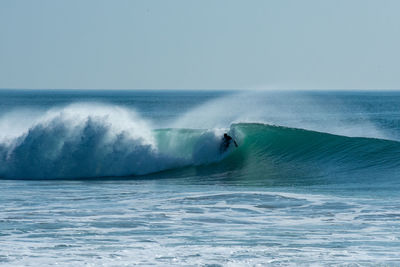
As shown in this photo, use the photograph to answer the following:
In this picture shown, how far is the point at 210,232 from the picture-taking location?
11.6m

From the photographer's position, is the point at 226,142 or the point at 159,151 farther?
the point at 226,142

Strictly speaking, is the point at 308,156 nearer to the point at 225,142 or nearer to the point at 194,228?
the point at 225,142

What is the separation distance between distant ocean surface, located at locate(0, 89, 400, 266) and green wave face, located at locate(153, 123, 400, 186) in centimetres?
4

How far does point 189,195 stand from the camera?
15.5m

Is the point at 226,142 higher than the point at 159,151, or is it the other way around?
the point at 226,142

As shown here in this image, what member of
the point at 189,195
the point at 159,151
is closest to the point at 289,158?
the point at 159,151

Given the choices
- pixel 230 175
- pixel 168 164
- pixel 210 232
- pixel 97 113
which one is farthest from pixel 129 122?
pixel 210 232

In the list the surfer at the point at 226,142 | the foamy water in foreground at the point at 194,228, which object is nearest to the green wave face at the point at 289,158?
the surfer at the point at 226,142

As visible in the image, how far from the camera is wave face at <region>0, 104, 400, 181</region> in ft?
68.1

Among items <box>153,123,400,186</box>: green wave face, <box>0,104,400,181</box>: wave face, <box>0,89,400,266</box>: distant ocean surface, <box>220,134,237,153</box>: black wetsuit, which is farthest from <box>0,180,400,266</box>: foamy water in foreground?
<box>220,134,237,153</box>: black wetsuit

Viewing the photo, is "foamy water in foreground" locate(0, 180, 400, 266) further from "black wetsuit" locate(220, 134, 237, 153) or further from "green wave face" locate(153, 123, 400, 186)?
"black wetsuit" locate(220, 134, 237, 153)

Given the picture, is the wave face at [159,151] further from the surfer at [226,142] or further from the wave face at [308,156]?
the surfer at [226,142]

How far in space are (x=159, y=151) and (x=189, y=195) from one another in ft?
21.4

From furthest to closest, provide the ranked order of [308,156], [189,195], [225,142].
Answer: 1. [225,142]
2. [308,156]
3. [189,195]
